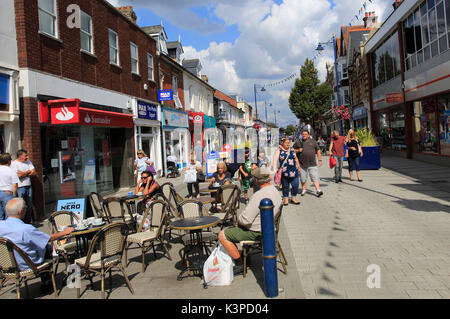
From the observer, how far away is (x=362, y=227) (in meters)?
6.26

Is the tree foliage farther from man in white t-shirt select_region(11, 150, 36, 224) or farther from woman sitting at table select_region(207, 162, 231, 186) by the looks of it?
man in white t-shirt select_region(11, 150, 36, 224)

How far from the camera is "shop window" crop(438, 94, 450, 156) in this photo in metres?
13.6

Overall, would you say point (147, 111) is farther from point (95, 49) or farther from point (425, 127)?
point (425, 127)

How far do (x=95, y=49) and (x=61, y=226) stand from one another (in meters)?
8.51

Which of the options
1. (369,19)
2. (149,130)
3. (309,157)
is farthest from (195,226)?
(369,19)

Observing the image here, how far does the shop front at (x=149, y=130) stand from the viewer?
15.4 meters

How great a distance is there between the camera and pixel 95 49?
12.1m

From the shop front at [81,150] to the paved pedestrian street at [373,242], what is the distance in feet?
19.5

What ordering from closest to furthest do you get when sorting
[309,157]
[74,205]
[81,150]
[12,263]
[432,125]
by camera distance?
1. [12,263]
2. [74,205]
3. [309,157]
4. [81,150]
5. [432,125]

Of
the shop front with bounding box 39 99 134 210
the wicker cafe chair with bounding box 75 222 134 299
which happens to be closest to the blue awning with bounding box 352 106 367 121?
the shop front with bounding box 39 99 134 210

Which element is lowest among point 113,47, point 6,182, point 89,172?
point 6,182

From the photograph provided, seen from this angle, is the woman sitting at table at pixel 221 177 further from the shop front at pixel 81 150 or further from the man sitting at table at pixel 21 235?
the man sitting at table at pixel 21 235
